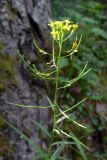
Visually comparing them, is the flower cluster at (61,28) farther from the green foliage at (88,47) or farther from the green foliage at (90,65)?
the green foliage at (88,47)

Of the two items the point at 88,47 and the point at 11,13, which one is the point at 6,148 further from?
the point at 88,47

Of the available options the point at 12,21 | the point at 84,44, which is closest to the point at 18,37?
the point at 12,21

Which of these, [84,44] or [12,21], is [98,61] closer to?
[84,44]

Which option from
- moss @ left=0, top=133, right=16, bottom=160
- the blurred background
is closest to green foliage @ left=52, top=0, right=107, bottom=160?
the blurred background

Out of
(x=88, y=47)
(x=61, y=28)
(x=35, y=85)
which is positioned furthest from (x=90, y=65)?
(x=61, y=28)

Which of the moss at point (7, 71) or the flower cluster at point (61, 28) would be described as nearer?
the flower cluster at point (61, 28)

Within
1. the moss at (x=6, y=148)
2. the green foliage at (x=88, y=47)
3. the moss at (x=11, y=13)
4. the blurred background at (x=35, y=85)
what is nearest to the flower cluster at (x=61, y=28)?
the blurred background at (x=35, y=85)

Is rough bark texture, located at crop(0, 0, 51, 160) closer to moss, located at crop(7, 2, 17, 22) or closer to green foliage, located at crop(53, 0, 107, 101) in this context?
moss, located at crop(7, 2, 17, 22)
